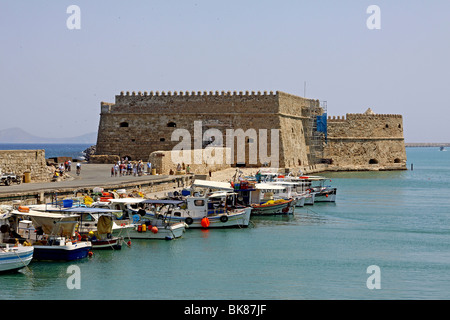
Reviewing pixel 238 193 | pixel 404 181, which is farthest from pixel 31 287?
pixel 404 181

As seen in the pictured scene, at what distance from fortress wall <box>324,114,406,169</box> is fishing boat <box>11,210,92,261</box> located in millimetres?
40673

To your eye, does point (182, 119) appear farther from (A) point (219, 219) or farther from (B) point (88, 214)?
(B) point (88, 214)

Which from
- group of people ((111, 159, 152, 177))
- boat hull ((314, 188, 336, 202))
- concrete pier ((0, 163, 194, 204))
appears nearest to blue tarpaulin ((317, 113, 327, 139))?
boat hull ((314, 188, 336, 202))

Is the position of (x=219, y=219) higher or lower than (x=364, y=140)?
lower

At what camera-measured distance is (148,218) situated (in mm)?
24094

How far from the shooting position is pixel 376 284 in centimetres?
1744

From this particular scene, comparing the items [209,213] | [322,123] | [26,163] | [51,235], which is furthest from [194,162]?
[322,123]

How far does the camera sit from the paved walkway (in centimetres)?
2508

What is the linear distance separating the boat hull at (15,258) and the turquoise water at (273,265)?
8.9 inches

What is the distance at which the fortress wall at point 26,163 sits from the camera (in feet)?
89.2

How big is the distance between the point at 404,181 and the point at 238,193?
25591 millimetres

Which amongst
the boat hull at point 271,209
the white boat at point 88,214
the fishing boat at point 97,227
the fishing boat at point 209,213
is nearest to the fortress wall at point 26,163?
the white boat at point 88,214

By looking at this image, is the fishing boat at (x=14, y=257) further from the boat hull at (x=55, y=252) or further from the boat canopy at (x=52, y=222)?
the boat canopy at (x=52, y=222)

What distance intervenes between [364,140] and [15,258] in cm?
4606
